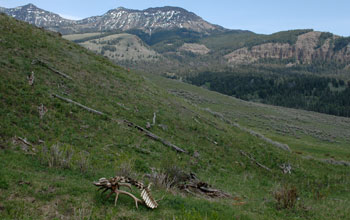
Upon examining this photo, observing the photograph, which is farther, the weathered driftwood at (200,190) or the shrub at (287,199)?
the weathered driftwood at (200,190)

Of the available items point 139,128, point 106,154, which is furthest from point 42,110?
point 139,128

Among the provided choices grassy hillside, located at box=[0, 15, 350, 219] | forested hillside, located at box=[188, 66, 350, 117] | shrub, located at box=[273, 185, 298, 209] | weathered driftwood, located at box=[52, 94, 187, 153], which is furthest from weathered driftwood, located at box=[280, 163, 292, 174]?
forested hillside, located at box=[188, 66, 350, 117]

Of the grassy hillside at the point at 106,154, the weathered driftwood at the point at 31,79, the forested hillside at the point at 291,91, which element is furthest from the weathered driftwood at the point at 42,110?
A: the forested hillside at the point at 291,91

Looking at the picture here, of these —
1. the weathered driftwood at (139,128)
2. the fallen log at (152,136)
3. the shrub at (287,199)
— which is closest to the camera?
the shrub at (287,199)

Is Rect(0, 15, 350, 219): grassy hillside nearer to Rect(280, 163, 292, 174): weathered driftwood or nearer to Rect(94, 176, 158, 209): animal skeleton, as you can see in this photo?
Rect(94, 176, 158, 209): animal skeleton

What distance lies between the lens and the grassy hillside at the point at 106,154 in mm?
8258

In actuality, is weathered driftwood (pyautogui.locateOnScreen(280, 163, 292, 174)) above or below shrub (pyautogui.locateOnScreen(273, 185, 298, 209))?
below

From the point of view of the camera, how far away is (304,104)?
139000 mm

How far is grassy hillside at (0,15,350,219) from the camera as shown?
27.1 feet

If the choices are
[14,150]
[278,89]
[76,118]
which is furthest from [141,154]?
[278,89]

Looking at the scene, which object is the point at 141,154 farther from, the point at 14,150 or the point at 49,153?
the point at 14,150

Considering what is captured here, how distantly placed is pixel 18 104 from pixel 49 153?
5.15m

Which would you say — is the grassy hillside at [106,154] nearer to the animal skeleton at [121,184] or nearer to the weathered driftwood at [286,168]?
the animal skeleton at [121,184]

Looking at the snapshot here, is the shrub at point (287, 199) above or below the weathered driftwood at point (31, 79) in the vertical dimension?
below
